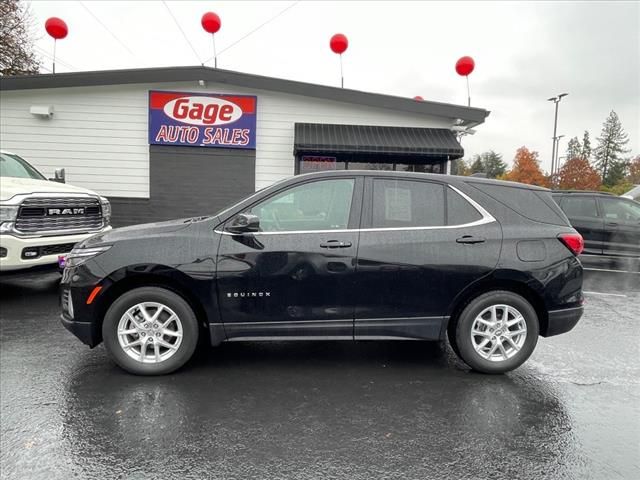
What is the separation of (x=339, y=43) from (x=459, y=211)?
9.10 meters

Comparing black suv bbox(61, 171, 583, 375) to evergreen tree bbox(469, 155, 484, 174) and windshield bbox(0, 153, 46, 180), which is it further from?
evergreen tree bbox(469, 155, 484, 174)

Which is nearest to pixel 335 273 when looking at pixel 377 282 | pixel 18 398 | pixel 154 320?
pixel 377 282

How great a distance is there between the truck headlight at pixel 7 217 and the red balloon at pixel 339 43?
8.78 meters

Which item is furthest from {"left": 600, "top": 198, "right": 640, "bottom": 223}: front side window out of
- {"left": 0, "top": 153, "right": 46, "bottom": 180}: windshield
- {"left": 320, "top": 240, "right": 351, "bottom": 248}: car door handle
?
{"left": 0, "top": 153, "right": 46, "bottom": 180}: windshield

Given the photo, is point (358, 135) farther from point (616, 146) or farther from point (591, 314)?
point (616, 146)

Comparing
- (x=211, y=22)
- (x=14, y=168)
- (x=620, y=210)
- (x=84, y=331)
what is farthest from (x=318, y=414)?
(x=211, y=22)

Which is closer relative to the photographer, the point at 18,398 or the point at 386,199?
the point at 18,398

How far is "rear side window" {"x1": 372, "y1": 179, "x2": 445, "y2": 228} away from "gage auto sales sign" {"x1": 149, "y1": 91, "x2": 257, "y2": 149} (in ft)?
24.9

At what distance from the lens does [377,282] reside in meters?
3.73

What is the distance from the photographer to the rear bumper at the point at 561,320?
388cm

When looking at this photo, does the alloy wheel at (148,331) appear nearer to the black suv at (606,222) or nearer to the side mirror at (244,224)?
the side mirror at (244,224)

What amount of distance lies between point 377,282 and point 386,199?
29.9 inches

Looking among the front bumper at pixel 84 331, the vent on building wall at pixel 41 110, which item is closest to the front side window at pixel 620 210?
the front bumper at pixel 84 331

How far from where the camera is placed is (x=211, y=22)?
1101 centimetres
